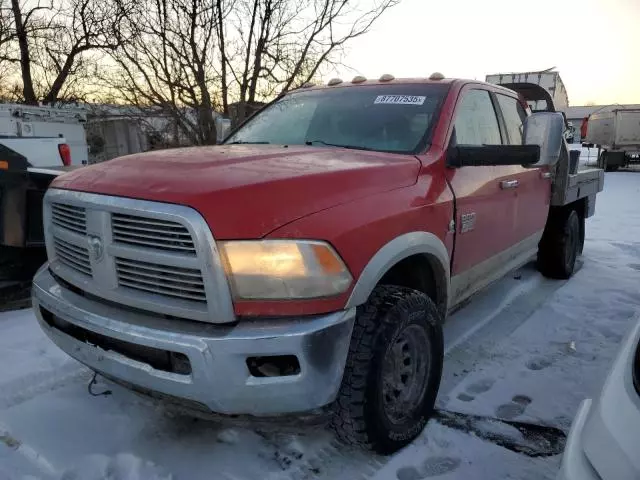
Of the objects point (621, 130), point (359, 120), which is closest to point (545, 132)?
point (359, 120)

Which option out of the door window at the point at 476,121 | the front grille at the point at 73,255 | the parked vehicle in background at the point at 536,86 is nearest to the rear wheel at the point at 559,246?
the parked vehicle in background at the point at 536,86

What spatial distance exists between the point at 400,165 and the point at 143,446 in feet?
6.06

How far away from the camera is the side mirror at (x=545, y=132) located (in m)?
3.18

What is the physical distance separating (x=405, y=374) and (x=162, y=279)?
1234mm

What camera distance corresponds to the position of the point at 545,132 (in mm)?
3180

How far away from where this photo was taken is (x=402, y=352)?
7.96ft

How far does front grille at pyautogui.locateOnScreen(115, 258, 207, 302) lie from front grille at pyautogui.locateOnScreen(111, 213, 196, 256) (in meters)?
0.08

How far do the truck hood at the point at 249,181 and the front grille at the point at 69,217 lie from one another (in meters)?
0.10

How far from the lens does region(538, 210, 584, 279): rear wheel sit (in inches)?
203

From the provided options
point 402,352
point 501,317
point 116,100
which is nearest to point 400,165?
point 402,352

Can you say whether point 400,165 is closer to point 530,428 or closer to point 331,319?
point 331,319

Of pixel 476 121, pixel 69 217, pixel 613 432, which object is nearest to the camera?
pixel 613 432

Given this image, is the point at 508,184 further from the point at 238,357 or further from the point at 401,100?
the point at 238,357

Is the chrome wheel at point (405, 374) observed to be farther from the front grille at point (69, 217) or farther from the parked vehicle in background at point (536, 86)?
the parked vehicle in background at point (536, 86)
